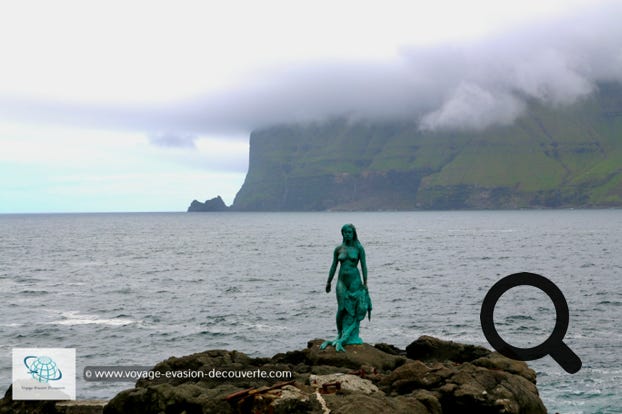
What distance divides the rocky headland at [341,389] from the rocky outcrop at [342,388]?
0.02 metres

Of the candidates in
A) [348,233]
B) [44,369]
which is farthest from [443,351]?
[44,369]

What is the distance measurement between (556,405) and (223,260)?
74.9 m

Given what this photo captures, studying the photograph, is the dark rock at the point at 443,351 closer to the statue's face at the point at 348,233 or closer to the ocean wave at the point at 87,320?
the statue's face at the point at 348,233

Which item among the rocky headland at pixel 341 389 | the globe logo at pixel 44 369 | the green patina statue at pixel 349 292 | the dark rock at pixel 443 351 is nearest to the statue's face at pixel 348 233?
the green patina statue at pixel 349 292

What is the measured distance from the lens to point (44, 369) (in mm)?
16859

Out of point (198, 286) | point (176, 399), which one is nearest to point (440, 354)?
point (176, 399)

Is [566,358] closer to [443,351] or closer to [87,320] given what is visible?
[443,351]

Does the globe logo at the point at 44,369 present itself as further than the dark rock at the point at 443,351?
No

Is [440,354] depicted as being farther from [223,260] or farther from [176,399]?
[223,260]

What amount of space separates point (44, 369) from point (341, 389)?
7739mm

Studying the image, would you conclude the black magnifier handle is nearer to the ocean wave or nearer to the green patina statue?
the green patina statue

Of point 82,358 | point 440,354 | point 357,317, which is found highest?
point 357,317

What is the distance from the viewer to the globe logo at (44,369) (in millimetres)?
16750

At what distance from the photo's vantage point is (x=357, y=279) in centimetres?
1958
